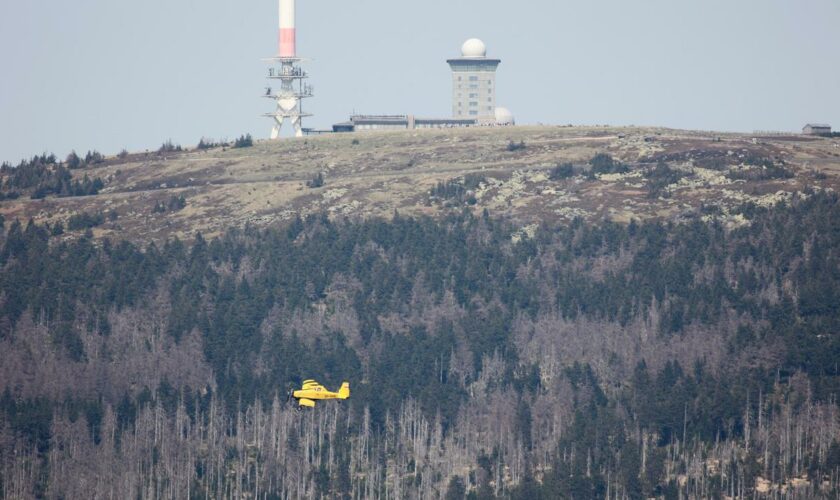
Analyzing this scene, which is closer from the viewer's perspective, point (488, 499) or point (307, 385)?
point (307, 385)

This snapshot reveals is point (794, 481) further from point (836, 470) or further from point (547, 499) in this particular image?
point (547, 499)

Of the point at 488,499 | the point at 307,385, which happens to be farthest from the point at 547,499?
the point at 307,385

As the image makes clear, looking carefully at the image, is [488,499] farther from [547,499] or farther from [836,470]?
[836,470]

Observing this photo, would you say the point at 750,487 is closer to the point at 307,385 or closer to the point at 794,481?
the point at 794,481

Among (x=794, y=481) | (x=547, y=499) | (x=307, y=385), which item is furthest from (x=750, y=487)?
(x=307, y=385)

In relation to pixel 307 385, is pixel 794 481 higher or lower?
lower

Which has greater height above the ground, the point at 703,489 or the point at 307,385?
the point at 307,385

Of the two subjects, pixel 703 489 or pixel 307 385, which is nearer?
pixel 307 385
